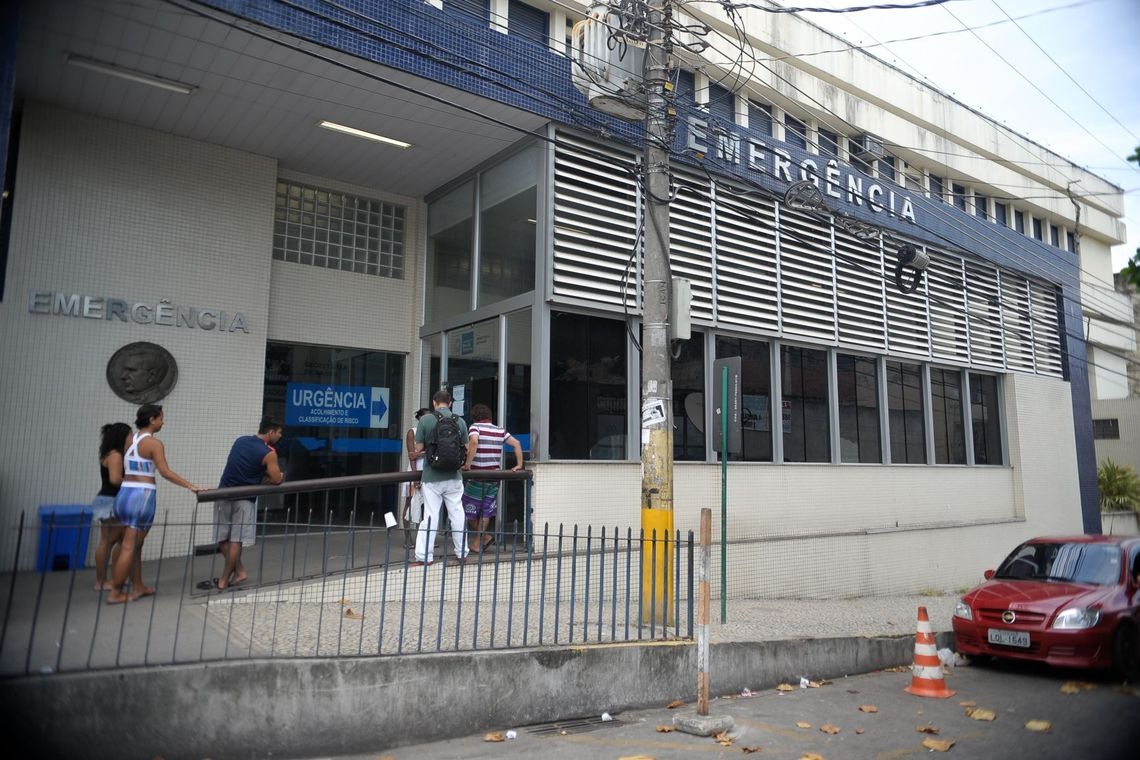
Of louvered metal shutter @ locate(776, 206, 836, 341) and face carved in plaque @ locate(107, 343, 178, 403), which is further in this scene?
louvered metal shutter @ locate(776, 206, 836, 341)

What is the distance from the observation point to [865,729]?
5.91m

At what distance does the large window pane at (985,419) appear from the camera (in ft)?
52.5

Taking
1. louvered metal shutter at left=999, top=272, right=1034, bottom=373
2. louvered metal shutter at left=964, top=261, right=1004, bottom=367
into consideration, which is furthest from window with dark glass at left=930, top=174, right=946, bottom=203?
louvered metal shutter at left=999, top=272, right=1034, bottom=373

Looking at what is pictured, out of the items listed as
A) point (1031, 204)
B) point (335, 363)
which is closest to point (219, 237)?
point (335, 363)

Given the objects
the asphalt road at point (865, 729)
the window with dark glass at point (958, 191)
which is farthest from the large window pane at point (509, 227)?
the window with dark glass at point (958, 191)

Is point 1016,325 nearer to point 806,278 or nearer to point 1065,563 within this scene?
point 806,278

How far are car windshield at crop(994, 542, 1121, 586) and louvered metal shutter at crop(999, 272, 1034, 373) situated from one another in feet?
28.4

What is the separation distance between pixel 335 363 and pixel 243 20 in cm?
474

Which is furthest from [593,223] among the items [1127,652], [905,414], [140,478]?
[905,414]

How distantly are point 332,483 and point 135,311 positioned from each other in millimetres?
3708

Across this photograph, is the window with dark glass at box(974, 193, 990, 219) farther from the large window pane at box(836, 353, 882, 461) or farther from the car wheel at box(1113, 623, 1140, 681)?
the car wheel at box(1113, 623, 1140, 681)

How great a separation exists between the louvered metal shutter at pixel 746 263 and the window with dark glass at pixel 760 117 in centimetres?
210

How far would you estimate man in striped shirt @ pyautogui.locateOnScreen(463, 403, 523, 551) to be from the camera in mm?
8820

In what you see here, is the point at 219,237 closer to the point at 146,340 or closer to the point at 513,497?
the point at 146,340
